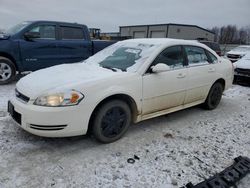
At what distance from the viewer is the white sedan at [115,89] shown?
2801 millimetres

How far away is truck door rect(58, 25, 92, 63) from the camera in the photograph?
7.04 meters

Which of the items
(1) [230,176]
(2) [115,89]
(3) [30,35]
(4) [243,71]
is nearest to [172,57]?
(2) [115,89]

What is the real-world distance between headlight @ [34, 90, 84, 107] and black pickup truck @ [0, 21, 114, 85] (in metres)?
4.13

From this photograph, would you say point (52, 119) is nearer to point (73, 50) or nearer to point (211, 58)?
point (211, 58)

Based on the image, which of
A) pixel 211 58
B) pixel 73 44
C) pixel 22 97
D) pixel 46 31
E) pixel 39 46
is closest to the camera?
pixel 22 97

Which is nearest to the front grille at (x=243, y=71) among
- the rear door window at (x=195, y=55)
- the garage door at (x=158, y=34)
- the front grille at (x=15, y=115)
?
the rear door window at (x=195, y=55)

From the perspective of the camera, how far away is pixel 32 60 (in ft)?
21.4

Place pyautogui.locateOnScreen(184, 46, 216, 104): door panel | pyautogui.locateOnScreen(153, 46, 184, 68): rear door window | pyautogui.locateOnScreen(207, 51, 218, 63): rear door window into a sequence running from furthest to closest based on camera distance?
pyautogui.locateOnScreen(207, 51, 218, 63): rear door window
pyautogui.locateOnScreen(184, 46, 216, 104): door panel
pyautogui.locateOnScreen(153, 46, 184, 68): rear door window

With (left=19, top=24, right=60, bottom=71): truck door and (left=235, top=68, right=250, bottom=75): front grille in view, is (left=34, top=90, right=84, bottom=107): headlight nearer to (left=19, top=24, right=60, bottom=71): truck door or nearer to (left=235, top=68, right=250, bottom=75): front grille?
(left=19, top=24, right=60, bottom=71): truck door

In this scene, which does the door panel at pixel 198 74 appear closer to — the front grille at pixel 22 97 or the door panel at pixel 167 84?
the door panel at pixel 167 84

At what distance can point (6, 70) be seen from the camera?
621 cm

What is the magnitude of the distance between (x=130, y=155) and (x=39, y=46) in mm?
4863

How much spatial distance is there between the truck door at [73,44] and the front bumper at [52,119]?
172 inches

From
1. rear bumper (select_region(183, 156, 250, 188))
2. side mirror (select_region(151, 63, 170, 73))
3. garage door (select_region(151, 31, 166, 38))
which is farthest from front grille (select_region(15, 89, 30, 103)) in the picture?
garage door (select_region(151, 31, 166, 38))
